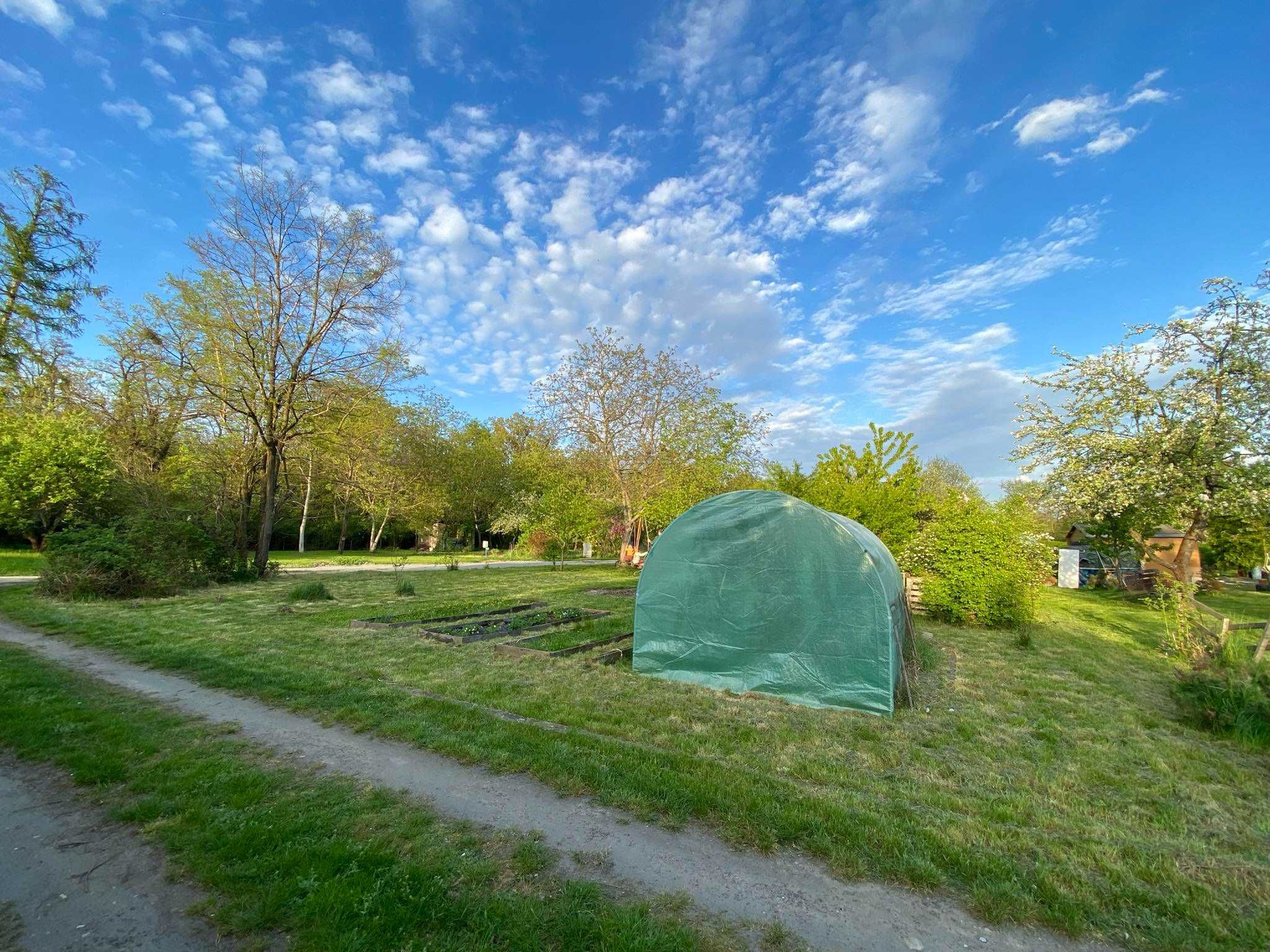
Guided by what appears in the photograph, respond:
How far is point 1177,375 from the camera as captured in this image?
16188 millimetres

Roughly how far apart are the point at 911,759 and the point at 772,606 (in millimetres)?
2436

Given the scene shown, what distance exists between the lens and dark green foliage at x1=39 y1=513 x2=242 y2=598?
12266 millimetres

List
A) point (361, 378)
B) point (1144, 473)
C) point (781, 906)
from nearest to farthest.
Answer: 1. point (781, 906)
2. point (1144, 473)
3. point (361, 378)

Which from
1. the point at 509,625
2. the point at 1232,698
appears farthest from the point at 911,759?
the point at 509,625

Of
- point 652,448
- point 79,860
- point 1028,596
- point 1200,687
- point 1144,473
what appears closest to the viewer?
point 79,860

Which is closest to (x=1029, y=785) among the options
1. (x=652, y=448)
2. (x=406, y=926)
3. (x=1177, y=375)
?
(x=406, y=926)

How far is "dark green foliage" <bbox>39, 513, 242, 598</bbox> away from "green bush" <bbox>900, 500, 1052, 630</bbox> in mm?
19191

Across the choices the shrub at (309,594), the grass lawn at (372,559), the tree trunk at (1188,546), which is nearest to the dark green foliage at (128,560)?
the shrub at (309,594)

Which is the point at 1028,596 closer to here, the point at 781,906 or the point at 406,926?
the point at 781,906

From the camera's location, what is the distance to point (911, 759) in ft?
16.6

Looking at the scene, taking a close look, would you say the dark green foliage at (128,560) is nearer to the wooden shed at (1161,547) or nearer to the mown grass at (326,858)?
the mown grass at (326,858)

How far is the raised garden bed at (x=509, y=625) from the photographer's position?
32.4 ft

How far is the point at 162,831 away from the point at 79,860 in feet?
1.18

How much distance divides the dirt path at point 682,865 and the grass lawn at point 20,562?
57.7 ft
